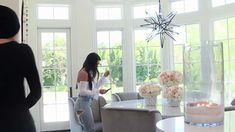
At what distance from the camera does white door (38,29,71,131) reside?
6.27 metres

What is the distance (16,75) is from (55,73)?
4882mm

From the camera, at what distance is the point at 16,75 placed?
153 centimetres

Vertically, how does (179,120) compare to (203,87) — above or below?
below

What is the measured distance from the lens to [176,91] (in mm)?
3428

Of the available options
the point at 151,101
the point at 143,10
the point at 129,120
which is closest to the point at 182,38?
the point at 143,10

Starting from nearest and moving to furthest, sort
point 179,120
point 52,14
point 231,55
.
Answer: point 179,120, point 231,55, point 52,14

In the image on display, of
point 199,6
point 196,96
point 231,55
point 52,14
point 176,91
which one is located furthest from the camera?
point 52,14

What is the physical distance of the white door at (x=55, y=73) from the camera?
6.27 meters

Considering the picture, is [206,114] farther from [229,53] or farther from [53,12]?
[53,12]

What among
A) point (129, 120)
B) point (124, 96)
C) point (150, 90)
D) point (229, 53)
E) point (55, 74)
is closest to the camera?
point (129, 120)

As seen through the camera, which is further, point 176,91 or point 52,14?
point 52,14

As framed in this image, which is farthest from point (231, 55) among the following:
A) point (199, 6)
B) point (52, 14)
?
point (52, 14)

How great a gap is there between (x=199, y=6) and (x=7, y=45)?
4908mm

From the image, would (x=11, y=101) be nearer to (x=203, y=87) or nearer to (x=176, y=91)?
(x=203, y=87)
